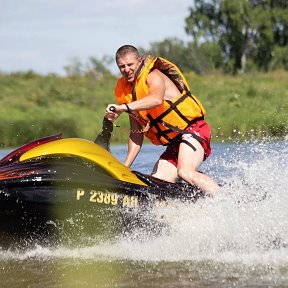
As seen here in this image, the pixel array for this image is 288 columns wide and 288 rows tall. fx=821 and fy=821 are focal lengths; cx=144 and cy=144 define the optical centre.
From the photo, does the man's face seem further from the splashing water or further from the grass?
the grass

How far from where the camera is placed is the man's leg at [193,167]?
5293mm

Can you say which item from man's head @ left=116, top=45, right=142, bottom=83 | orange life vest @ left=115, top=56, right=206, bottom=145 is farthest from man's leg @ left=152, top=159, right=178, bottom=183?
man's head @ left=116, top=45, right=142, bottom=83

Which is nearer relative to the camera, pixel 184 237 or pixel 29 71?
pixel 184 237

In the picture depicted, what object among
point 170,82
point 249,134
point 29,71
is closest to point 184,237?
point 170,82

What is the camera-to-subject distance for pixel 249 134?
41.4 feet

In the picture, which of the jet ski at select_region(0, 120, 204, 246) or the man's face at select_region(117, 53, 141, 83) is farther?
the man's face at select_region(117, 53, 141, 83)

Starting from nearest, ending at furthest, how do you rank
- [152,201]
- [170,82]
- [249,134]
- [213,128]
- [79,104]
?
[152,201], [170,82], [249,134], [213,128], [79,104]

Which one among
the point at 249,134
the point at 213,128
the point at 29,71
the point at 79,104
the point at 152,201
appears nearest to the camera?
the point at 152,201

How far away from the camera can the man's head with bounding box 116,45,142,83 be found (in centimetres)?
532

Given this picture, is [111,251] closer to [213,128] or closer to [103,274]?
[103,274]

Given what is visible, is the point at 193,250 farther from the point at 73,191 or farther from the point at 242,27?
the point at 242,27

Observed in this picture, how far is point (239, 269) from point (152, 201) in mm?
759

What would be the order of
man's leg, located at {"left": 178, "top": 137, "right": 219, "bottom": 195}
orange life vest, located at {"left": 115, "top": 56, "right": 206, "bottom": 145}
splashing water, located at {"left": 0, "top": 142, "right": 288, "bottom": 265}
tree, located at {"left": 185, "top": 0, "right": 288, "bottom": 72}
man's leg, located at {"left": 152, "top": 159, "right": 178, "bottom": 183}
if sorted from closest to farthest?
1. splashing water, located at {"left": 0, "top": 142, "right": 288, "bottom": 265}
2. man's leg, located at {"left": 178, "top": 137, "right": 219, "bottom": 195}
3. orange life vest, located at {"left": 115, "top": 56, "right": 206, "bottom": 145}
4. man's leg, located at {"left": 152, "top": 159, "right": 178, "bottom": 183}
5. tree, located at {"left": 185, "top": 0, "right": 288, "bottom": 72}

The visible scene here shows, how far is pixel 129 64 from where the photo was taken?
17.5 ft
